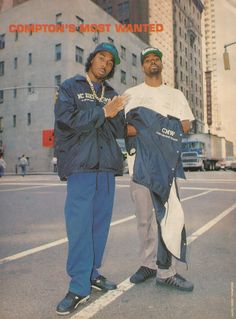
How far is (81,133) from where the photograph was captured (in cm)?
273

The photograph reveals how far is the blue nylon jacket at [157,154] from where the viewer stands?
9.65 ft

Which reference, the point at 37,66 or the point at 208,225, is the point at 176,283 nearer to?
the point at 208,225

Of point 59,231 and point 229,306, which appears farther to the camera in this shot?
point 59,231

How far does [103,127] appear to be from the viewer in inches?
112

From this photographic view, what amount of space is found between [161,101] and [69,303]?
170 cm

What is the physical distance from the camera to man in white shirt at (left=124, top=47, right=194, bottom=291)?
3.02 meters

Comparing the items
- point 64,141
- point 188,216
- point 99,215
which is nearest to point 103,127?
point 64,141

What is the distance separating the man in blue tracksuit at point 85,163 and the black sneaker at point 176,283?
453mm

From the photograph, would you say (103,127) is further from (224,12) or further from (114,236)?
(114,236)

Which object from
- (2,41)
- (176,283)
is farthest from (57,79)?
(176,283)

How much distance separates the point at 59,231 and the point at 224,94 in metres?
3.00

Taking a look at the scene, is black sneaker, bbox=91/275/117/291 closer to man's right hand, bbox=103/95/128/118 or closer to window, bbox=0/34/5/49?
man's right hand, bbox=103/95/128/118

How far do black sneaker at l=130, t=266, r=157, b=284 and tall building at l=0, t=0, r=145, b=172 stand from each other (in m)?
32.3

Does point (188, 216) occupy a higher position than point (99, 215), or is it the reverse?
point (99, 215)
